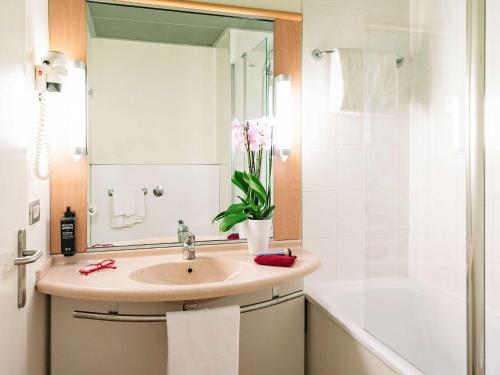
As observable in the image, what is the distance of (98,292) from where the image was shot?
1374 mm

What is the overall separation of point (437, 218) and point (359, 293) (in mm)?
641

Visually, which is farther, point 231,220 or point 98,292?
point 231,220

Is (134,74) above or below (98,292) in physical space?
above

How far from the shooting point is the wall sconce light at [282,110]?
2.01 meters

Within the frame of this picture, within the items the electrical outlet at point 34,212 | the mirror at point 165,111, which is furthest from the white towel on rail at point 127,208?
the electrical outlet at point 34,212

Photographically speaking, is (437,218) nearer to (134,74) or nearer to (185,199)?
(185,199)

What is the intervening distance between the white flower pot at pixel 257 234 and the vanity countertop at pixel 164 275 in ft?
0.19

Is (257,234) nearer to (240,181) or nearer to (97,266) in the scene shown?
(240,181)

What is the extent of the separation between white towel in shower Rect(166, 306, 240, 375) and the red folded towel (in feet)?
0.81

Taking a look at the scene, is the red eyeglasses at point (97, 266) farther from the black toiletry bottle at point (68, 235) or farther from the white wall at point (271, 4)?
the white wall at point (271, 4)

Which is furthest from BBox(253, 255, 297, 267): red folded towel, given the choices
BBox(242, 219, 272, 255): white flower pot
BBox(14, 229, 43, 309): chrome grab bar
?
BBox(14, 229, 43, 309): chrome grab bar

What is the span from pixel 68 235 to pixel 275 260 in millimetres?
856

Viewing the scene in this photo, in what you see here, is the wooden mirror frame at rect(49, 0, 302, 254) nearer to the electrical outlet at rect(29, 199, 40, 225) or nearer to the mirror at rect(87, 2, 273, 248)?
the mirror at rect(87, 2, 273, 248)

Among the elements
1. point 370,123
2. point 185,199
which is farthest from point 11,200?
point 370,123
